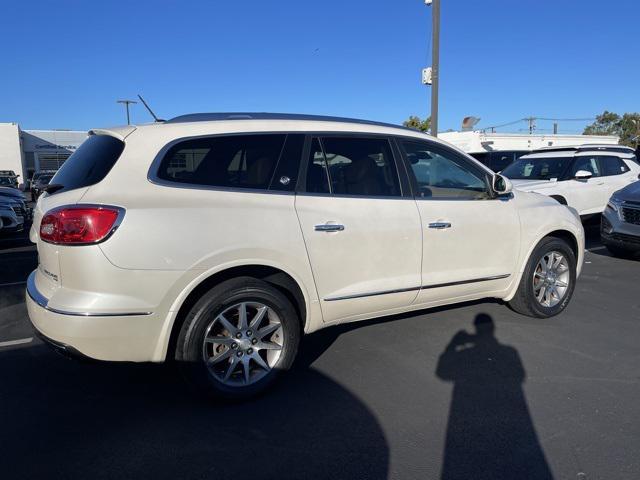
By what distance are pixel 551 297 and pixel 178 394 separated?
12.1ft

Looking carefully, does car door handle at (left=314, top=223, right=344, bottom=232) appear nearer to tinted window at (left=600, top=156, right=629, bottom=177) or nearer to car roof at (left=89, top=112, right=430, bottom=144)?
car roof at (left=89, top=112, right=430, bottom=144)

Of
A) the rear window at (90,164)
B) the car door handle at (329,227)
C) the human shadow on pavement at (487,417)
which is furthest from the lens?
the car door handle at (329,227)

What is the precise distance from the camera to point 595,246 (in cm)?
932

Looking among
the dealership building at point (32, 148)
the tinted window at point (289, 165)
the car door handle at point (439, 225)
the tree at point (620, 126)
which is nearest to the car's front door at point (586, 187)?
the car door handle at point (439, 225)

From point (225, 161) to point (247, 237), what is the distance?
0.56 meters

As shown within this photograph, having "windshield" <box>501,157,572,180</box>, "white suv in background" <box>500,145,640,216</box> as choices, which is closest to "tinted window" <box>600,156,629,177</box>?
"white suv in background" <box>500,145,640,216</box>

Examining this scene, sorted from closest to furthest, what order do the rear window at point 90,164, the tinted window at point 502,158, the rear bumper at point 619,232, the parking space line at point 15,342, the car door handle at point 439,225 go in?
the rear window at point 90,164 < the car door handle at point 439,225 < the parking space line at point 15,342 < the rear bumper at point 619,232 < the tinted window at point 502,158

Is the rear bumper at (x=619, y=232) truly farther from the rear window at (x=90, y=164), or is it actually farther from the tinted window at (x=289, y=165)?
the rear window at (x=90, y=164)

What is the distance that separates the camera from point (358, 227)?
354 cm

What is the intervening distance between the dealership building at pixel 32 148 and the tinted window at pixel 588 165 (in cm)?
4237

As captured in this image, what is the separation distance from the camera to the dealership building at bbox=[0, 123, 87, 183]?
42875 millimetres

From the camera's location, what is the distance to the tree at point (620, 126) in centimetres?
5700

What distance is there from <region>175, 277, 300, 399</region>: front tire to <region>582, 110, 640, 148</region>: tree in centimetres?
6238

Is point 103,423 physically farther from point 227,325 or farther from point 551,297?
point 551,297
